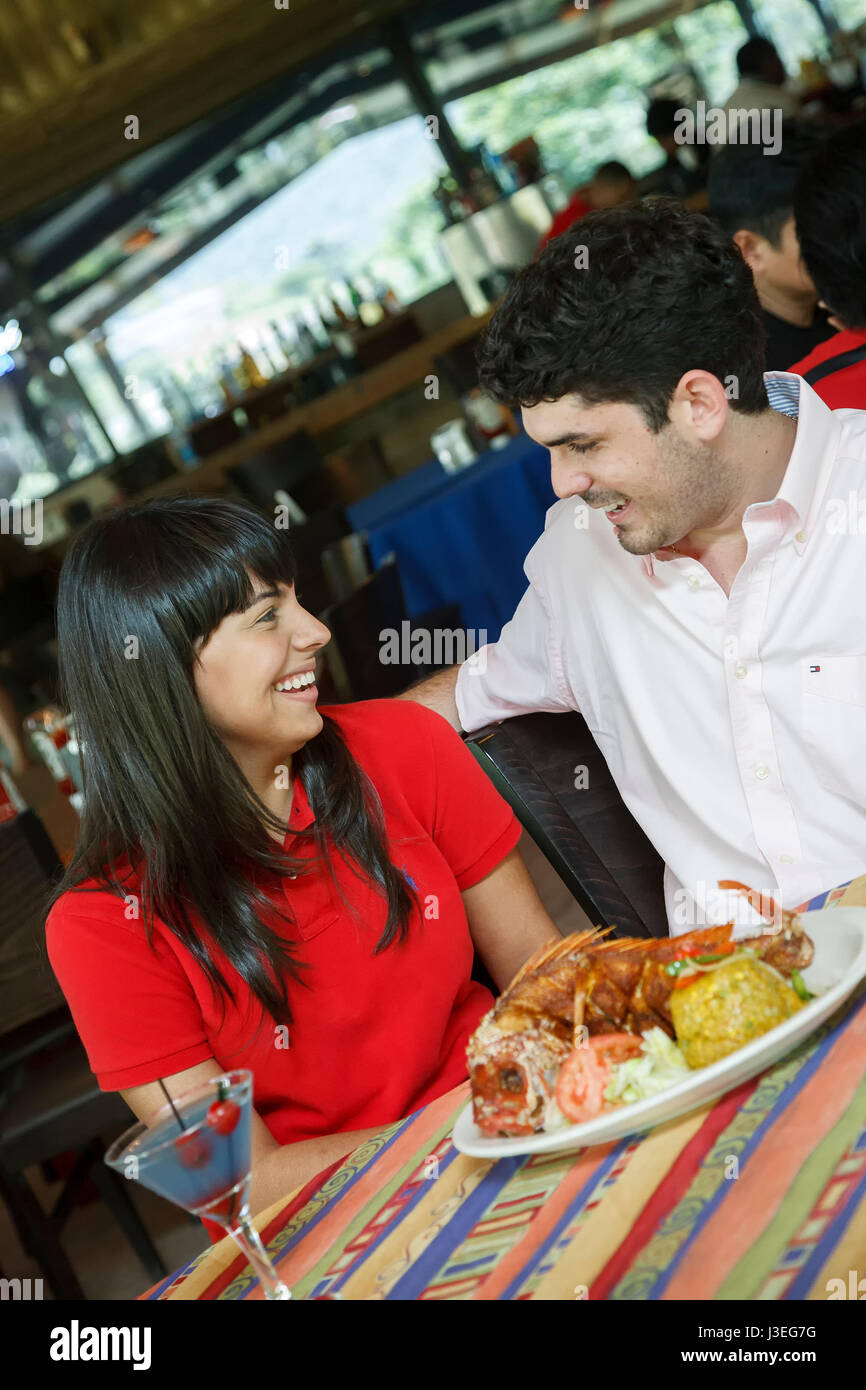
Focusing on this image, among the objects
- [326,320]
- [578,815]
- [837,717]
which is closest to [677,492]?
[837,717]

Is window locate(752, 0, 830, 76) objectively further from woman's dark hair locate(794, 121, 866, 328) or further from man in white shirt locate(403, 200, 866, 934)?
man in white shirt locate(403, 200, 866, 934)

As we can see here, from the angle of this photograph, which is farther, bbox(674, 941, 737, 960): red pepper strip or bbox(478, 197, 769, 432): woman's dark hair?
bbox(478, 197, 769, 432): woman's dark hair

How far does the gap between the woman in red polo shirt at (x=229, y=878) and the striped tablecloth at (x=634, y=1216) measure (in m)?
0.37

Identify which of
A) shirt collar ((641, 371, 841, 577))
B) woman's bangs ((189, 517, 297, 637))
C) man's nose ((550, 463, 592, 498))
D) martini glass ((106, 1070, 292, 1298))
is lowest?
martini glass ((106, 1070, 292, 1298))

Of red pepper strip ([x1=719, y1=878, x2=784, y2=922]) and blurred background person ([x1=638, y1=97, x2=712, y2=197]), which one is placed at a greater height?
blurred background person ([x1=638, y1=97, x2=712, y2=197])

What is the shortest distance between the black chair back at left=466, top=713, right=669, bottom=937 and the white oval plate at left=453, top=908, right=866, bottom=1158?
24.8 inches

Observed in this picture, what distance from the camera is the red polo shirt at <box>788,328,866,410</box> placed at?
191 centimetres

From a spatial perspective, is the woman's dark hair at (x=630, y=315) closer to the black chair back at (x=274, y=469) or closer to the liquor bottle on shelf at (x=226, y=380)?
the black chair back at (x=274, y=469)

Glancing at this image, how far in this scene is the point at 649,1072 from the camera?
91cm

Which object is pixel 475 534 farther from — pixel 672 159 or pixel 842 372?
pixel 672 159

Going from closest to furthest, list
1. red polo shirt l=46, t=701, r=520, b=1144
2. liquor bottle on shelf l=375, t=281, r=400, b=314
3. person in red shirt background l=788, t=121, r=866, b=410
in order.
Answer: red polo shirt l=46, t=701, r=520, b=1144 → person in red shirt background l=788, t=121, r=866, b=410 → liquor bottle on shelf l=375, t=281, r=400, b=314

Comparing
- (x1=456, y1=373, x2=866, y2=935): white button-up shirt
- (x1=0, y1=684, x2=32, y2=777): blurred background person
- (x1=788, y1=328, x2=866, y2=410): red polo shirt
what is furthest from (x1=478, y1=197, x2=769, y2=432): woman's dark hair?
(x1=0, y1=684, x2=32, y2=777): blurred background person

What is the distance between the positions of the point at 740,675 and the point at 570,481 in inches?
11.6

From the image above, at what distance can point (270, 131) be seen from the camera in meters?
8.45
